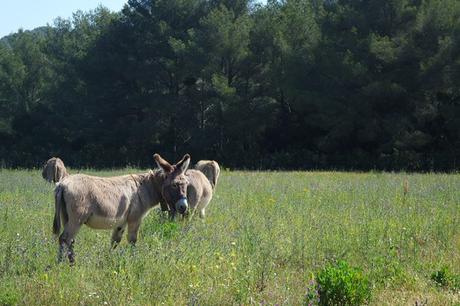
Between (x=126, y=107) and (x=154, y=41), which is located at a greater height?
(x=154, y=41)

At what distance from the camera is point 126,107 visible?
47.7 metres

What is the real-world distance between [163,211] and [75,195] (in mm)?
2241

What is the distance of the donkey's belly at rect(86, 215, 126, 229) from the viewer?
8.22 m

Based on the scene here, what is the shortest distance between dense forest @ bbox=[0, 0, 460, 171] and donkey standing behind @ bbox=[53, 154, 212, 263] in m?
24.8

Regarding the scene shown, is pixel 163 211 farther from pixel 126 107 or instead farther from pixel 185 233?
pixel 126 107

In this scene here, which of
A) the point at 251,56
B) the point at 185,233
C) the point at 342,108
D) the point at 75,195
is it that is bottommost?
the point at 185,233

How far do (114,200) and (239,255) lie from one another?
194cm

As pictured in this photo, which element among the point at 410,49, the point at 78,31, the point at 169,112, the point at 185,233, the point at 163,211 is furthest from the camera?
the point at 78,31

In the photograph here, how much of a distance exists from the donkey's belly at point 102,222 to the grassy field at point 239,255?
31 cm

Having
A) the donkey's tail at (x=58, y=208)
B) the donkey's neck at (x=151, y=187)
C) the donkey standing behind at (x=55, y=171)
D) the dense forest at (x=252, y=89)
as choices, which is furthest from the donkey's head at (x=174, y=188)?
the dense forest at (x=252, y=89)

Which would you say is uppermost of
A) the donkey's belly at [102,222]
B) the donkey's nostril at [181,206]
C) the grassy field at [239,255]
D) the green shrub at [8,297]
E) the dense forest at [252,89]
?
the dense forest at [252,89]

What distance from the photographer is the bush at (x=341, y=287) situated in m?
6.54

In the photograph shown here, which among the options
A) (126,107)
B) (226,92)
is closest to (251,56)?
(226,92)

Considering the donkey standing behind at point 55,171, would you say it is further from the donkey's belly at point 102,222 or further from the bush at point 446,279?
the bush at point 446,279
